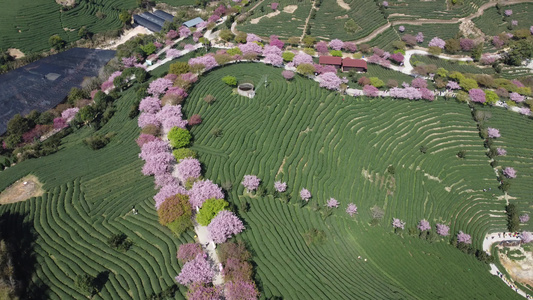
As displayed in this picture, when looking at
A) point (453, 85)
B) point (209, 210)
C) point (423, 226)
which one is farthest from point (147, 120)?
point (453, 85)

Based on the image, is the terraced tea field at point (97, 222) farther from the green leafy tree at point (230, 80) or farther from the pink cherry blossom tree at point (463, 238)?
the pink cherry blossom tree at point (463, 238)

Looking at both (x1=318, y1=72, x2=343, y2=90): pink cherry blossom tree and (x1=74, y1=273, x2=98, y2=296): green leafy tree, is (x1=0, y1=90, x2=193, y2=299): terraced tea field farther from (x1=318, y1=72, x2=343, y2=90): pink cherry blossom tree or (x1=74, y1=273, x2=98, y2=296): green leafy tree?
(x1=318, y1=72, x2=343, y2=90): pink cherry blossom tree

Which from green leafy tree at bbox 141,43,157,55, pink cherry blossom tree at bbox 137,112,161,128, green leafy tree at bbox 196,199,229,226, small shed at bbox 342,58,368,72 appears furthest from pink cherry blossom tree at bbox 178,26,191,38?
green leafy tree at bbox 196,199,229,226

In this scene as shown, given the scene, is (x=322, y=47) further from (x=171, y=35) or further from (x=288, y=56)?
(x=171, y=35)

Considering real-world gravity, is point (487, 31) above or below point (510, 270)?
above

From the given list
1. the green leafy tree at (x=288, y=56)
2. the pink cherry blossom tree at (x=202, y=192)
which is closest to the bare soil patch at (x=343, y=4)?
the green leafy tree at (x=288, y=56)

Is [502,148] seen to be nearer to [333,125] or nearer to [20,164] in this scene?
[333,125]

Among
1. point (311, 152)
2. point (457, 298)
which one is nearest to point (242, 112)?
point (311, 152)
